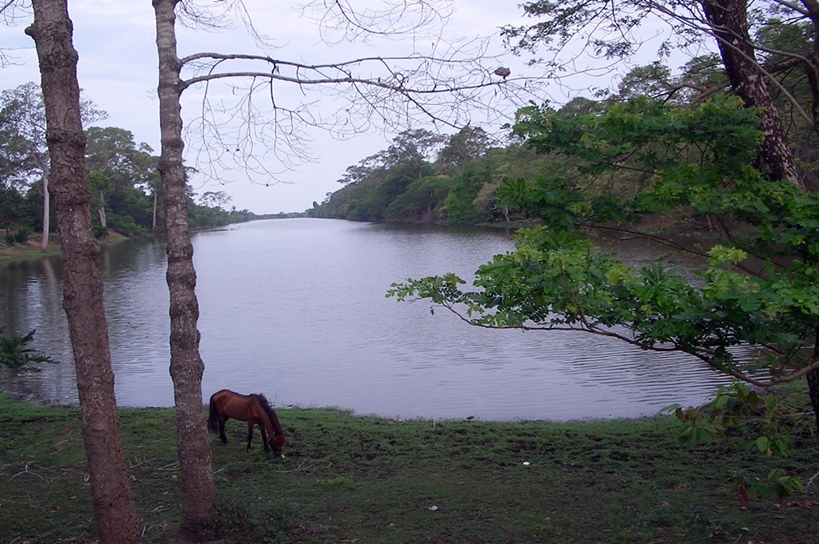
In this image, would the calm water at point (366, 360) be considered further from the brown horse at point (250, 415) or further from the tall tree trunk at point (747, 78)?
the tall tree trunk at point (747, 78)

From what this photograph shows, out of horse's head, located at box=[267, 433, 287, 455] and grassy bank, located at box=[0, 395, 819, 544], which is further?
horse's head, located at box=[267, 433, 287, 455]

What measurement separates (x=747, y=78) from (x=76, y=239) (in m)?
4.59

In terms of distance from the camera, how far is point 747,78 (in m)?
5.48

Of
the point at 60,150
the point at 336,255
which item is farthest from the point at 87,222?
the point at 336,255

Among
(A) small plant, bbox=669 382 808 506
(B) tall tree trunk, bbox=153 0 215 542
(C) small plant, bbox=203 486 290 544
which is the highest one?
(B) tall tree trunk, bbox=153 0 215 542

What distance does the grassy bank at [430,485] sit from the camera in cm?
494

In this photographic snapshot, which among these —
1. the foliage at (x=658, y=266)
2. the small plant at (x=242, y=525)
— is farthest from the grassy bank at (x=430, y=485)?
the foliage at (x=658, y=266)

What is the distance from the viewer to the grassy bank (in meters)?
4.94

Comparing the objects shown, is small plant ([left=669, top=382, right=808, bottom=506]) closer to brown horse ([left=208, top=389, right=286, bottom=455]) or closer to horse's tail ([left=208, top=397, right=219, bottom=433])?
brown horse ([left=208, top=389, right=286, bottom=455])

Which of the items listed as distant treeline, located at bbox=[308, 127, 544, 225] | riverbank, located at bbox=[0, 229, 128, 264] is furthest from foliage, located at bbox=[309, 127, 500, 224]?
riverbank, located at bbox=[0, 229, 128, 264]

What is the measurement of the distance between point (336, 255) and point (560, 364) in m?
30.1

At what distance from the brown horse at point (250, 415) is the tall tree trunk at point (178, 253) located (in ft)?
7.50

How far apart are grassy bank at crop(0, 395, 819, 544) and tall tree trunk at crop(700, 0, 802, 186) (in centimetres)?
238

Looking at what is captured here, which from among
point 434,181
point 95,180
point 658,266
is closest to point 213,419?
point 658,266
